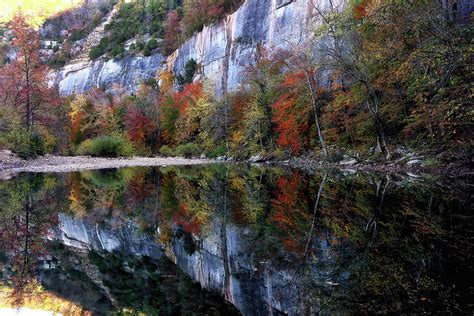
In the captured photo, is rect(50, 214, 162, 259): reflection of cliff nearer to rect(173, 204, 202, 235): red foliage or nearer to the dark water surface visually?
the dark water surface

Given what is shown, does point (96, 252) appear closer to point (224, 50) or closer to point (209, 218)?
point (209, 218)

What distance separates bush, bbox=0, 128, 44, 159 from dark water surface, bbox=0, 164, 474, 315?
17038 mm

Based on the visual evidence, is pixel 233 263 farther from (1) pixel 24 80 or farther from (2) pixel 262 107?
(1) pixel 24 80

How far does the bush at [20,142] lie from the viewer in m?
25.1

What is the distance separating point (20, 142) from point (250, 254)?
2474 cm

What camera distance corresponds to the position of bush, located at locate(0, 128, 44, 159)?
2512cm

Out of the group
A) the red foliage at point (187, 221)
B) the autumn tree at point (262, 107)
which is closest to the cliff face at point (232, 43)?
the autumn tree at point (262, 107)

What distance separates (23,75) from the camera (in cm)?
2939

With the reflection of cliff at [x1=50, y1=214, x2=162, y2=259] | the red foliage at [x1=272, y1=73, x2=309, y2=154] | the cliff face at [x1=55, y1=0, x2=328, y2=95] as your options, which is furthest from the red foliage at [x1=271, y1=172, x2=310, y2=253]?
the cliff face at [x1=55, y1=0, x2=328, y2=95]

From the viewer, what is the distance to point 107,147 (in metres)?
41.8

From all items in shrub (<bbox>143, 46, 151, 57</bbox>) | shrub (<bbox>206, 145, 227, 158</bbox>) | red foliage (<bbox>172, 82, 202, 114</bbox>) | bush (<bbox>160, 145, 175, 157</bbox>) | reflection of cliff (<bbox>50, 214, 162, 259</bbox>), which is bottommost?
reflection of cliff (<bbox>50, 214, 162, 259</bbox>)

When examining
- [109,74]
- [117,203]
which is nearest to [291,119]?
[117,203]

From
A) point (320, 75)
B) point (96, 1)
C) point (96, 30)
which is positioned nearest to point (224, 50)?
point (320, 75)

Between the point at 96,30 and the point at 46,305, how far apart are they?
348 feet
